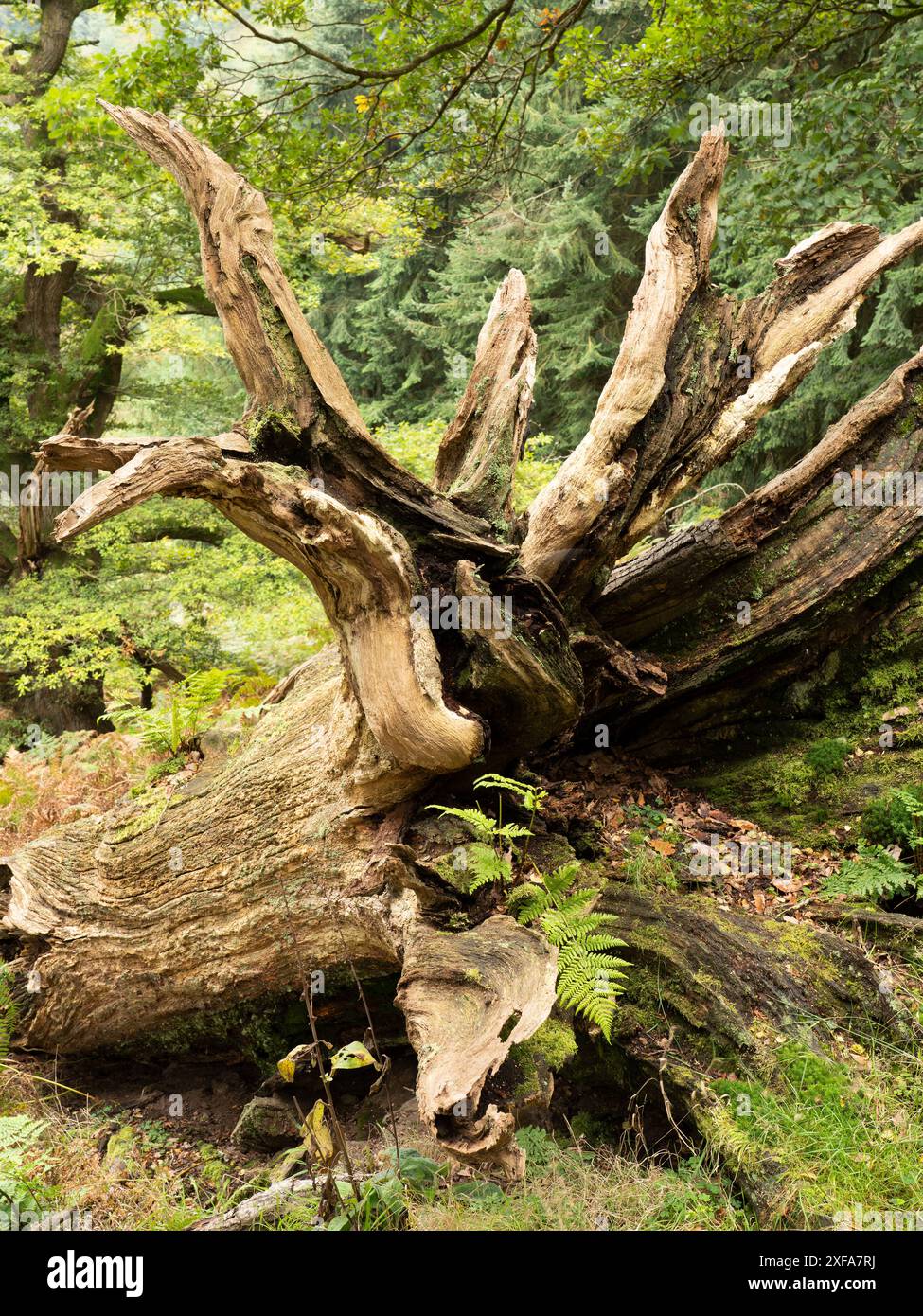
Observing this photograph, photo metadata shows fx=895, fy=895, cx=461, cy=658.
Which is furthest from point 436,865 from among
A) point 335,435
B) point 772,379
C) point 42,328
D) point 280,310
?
point 42,328

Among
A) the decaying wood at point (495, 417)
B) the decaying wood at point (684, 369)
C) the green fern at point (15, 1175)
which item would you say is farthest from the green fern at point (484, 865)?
the green fern at point (15, 1175)

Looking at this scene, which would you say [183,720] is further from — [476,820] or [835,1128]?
[835,1128]

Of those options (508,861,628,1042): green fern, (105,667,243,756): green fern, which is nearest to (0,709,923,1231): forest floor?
(105,667,243,756): green fern

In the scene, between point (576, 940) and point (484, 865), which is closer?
point (576, 940)

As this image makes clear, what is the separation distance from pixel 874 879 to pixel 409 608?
2.75 m

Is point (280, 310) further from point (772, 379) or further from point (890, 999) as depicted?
point (890, 999)

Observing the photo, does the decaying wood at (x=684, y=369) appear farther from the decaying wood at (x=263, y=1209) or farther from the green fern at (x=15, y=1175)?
the green fern at (x=15, y=1175)

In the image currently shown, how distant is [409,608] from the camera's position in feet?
12.8

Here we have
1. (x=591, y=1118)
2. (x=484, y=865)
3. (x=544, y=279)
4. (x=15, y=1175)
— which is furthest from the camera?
(x=544, y=279)

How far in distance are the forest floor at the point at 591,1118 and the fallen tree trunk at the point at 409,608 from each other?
0.40m

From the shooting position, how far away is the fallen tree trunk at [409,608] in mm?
3771

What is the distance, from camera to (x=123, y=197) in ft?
34.8

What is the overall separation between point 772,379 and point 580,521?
5.09 ft

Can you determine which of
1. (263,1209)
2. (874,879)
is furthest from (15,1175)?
(874,879)
